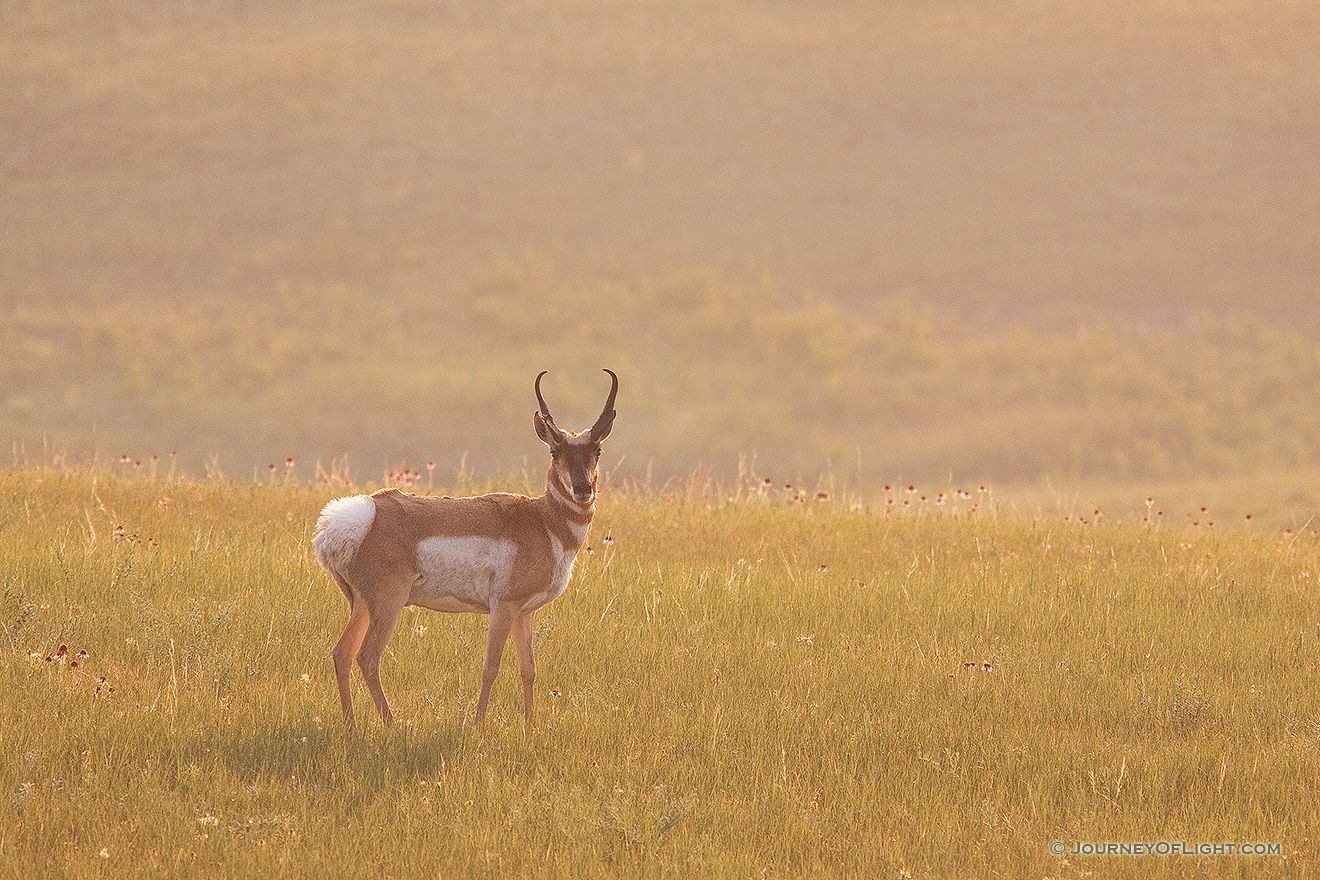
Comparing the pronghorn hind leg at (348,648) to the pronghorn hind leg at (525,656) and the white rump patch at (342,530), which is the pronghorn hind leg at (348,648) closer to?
the white rump patch at (342,530)

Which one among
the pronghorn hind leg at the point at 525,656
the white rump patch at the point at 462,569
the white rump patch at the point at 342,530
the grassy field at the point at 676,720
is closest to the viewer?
the grassy field at the point at 676,720

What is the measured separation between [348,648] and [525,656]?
125cm

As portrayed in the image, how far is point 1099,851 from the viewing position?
7.59 metres

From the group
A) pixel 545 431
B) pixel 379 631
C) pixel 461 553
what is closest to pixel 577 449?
pixel 545 431

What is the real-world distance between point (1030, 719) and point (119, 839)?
6415 millimetres

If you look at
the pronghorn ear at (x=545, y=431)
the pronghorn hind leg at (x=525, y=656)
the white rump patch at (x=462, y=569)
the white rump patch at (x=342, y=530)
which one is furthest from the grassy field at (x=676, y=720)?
the pronghorn ear at (x=545, y=431)

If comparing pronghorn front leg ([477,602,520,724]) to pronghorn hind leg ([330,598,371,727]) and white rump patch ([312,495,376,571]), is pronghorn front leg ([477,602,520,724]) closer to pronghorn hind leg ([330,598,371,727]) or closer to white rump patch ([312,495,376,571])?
pronghorn hind leg ([330,598,371,727])

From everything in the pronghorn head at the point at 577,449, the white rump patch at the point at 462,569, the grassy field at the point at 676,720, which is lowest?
the grassy field at the point at 676,720

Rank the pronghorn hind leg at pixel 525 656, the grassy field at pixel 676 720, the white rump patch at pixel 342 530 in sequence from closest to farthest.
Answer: the grassy field at pixel 676 720
the white rump patch at pixel 342 530
the pronghorn hind leg at pixel 525 656

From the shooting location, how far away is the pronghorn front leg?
9.09 meters

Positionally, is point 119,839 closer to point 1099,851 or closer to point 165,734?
point 165,734

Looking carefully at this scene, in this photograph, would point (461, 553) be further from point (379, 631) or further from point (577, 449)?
point (577, 449)

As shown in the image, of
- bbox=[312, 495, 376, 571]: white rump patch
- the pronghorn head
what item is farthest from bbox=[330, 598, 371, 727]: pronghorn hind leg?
the pronghorn head

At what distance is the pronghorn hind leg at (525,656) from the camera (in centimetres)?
933
